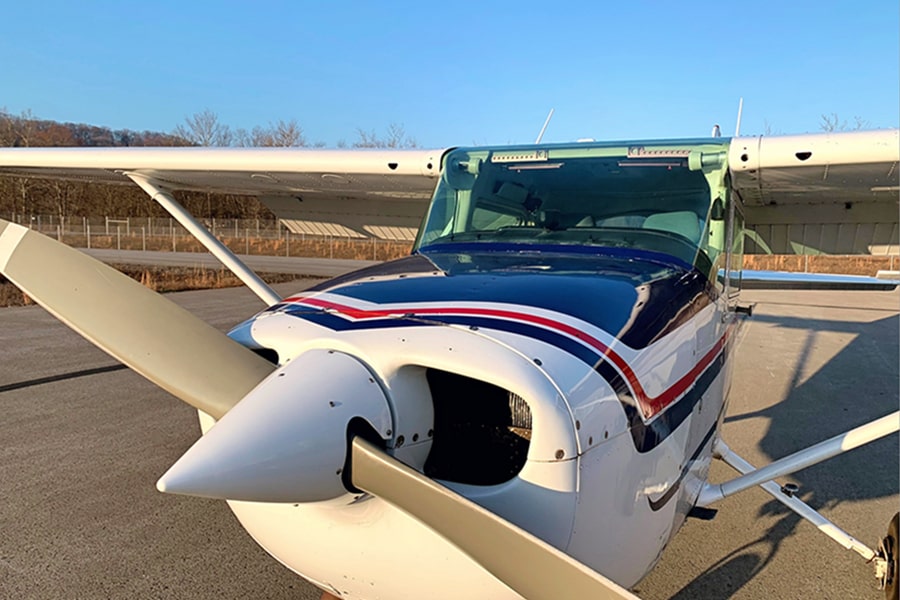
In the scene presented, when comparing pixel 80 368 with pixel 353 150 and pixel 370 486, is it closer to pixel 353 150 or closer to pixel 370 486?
pixel 353 150

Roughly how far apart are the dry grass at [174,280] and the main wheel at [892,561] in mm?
13842

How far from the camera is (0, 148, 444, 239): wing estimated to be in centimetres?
445

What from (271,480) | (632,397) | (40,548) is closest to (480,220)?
(632,397)

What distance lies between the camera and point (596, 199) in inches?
133

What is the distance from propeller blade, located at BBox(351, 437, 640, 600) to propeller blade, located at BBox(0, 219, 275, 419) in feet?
2.06

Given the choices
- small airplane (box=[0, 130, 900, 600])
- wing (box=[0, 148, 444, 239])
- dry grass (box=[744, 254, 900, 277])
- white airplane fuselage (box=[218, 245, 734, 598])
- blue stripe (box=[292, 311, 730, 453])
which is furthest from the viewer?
dry grass (box=[744, 254, 900, 277])

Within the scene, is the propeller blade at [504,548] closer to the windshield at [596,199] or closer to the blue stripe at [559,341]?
the blue stripe at [559,341]

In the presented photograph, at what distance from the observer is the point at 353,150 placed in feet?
14.9

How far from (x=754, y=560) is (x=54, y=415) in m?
5.76

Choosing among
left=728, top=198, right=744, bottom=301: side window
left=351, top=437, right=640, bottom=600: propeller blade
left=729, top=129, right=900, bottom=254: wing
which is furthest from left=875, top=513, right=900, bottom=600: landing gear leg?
left=351, top=437, right=640, bottom=600: propeller blade

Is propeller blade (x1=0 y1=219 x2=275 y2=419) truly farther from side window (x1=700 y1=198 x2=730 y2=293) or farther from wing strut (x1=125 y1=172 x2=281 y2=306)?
side window (x1=700 y1=198 x2=730 y2=293)

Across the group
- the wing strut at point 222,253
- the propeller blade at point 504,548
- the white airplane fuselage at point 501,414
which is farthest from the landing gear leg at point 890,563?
the wing strut at point 222,253

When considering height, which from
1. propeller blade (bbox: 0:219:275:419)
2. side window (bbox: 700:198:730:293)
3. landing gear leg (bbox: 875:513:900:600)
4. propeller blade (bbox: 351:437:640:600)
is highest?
side window (bbox: 700:198:730:293)

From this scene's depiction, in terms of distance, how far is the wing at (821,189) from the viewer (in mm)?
3414
